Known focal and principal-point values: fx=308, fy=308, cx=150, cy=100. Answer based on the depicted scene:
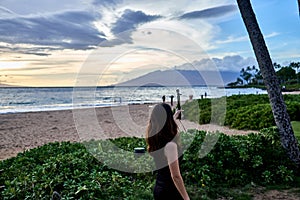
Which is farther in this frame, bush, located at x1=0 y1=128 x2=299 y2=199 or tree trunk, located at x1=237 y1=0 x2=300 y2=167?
tree trunk, located at x1=237 y1=0 x2=300 y2=167

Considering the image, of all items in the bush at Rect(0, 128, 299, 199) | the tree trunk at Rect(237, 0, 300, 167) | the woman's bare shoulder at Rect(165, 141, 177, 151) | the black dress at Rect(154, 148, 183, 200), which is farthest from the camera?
the tree trunk at Rect(237, 0, 300, 167)

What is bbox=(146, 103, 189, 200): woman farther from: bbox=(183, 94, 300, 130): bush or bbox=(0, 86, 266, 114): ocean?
bbox=(183, 94, 300, 130): bush

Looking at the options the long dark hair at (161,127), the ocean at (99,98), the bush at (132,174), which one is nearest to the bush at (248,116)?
the ocean at (99,98)

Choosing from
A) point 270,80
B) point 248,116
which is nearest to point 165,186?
point 270,80

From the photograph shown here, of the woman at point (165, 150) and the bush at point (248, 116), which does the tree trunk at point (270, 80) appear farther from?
the bush at point (248, 116)

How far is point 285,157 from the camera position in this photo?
6363 millimetres

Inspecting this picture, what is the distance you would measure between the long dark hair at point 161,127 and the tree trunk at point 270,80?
3886mm

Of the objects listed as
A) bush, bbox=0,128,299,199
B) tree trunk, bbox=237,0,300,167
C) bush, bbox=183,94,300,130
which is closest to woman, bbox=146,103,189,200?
bush, bbox=0,128,299,199

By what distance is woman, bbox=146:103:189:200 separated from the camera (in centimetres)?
283

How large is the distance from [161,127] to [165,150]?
0.75 ft

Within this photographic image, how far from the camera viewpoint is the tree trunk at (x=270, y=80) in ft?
20.1

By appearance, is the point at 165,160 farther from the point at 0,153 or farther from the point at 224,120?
the point at 224,120

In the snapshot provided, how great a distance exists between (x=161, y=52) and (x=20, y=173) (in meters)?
3.36

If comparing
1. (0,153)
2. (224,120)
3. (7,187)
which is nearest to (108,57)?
(7,187)
